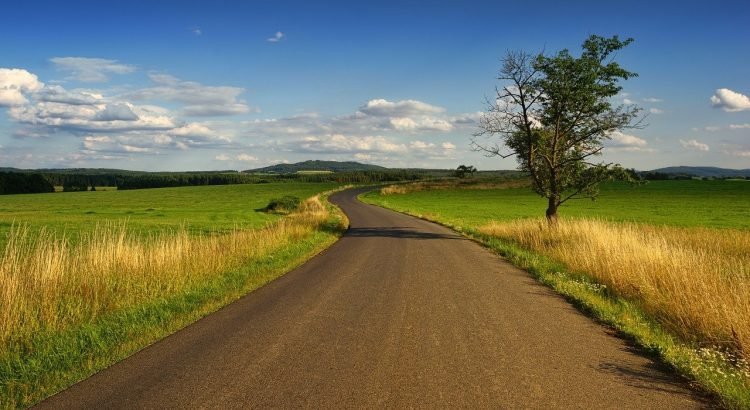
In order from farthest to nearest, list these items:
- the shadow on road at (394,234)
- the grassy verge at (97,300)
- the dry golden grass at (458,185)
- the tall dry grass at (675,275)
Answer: the dry golden grass at (458,185), the shadow on road at (394,234), the tall dry grass at (675,275), the grassy verge at (97,300)

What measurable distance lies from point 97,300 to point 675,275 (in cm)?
1180

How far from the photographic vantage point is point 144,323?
310 inches

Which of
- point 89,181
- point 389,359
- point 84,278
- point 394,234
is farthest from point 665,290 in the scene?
point 89,181

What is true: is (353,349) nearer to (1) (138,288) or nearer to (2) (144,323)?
(2) (144,323)

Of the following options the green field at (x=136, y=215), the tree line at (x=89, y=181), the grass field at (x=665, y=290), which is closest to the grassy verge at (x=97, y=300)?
the green field at (x=136, y=215)

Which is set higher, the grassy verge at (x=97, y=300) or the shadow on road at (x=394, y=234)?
the grassy verge at (x=97, y=300)

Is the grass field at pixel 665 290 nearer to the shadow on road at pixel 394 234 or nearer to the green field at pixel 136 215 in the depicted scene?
the shadow on road at pixel 394 234

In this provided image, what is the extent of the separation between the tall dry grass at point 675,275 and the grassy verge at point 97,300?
8.41 metres

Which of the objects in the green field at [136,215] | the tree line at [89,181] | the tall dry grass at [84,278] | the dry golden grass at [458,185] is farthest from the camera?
the tree line at [89,181]

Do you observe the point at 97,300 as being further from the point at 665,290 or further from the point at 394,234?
the point at 394,234

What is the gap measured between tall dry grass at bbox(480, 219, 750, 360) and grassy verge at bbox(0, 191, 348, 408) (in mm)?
8408

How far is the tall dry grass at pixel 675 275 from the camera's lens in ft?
23.6

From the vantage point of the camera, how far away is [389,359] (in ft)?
19.1

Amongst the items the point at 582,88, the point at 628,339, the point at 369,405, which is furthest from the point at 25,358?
the point at 582,88
